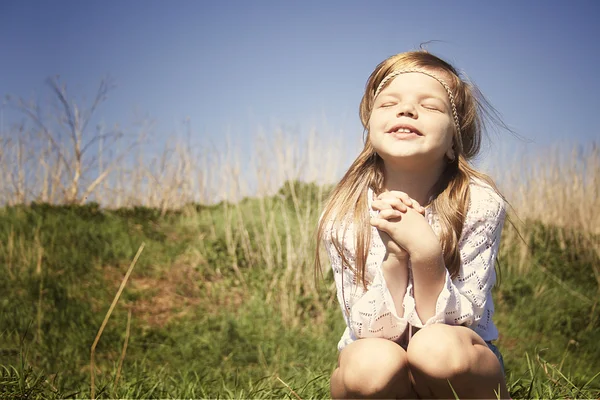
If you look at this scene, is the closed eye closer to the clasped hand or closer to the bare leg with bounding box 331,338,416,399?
the clasped hand

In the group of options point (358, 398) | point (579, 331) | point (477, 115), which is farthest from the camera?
point (579, 331)

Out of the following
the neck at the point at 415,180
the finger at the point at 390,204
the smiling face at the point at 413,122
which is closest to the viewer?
the finger at the point at 390,204

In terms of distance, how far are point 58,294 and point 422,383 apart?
402 centimetres

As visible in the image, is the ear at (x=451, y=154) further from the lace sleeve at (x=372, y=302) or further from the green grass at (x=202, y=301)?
the green grass at (x=202, y=301)

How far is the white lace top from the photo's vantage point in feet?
5.59

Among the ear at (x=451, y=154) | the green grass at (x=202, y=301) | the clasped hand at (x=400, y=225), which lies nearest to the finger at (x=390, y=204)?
the clasped hand at (x=400, y=225)

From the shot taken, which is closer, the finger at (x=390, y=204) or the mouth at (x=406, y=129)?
the finger at (x=390, y=204)

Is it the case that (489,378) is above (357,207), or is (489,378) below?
below

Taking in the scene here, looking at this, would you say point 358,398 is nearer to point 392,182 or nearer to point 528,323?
point 392,182

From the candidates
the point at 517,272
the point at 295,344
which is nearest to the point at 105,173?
the point at 295,344

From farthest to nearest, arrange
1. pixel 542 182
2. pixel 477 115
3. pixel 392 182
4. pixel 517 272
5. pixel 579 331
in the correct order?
pixel 542 182 → pixel 517 272 → pixel 579 331 → pixel 477 115 → pixel 392 182

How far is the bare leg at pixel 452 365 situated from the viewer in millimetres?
1555

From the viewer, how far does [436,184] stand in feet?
6.48

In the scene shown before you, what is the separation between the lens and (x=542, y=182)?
23.7 ft
